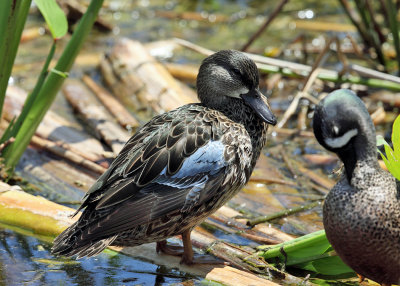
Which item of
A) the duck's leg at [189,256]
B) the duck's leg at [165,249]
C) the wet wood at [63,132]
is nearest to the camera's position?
the duck's leg at [189,256]

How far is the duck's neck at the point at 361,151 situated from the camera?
321 centimetres

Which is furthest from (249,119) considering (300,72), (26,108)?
(300,72)

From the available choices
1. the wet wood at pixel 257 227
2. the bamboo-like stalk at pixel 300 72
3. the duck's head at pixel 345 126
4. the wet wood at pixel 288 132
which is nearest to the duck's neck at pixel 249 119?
the wet wood at pixel 257 227

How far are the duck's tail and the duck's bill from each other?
1298mm

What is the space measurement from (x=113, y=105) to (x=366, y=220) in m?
3.70

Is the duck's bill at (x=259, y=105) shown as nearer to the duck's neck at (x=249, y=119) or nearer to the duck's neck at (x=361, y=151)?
the duck's neck at (x=249, y=119)

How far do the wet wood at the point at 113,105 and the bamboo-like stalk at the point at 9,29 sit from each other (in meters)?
1.52

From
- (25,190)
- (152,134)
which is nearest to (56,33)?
(152,134)

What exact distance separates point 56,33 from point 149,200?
1.35m

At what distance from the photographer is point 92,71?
24.4 ft

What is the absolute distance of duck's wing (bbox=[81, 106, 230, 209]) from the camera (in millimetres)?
3943

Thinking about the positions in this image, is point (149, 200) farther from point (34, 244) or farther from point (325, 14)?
point (325, 14)

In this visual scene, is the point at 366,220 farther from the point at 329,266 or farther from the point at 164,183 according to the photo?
the point at 164,183

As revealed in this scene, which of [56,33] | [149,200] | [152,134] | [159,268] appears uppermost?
[56,33]
